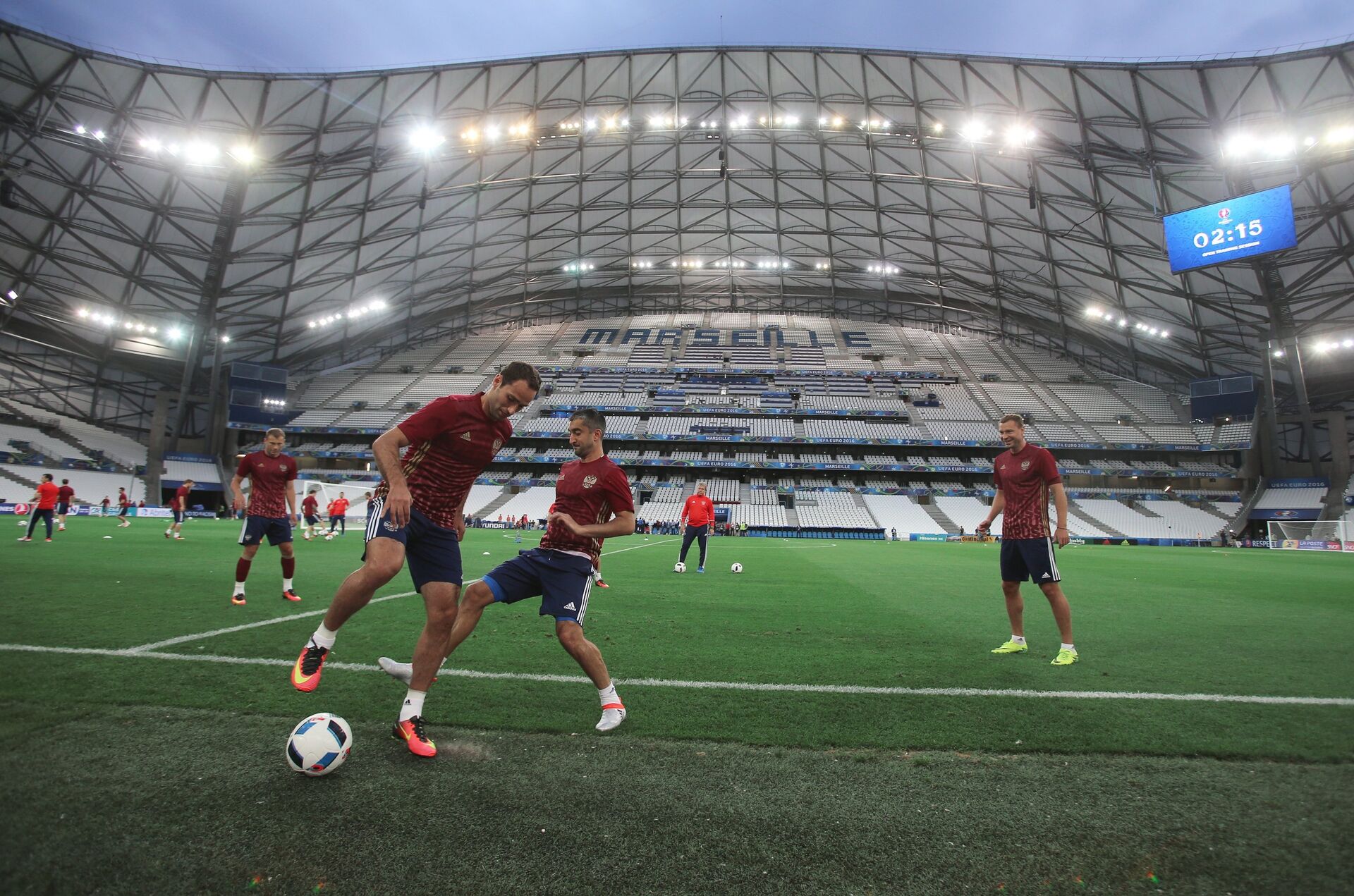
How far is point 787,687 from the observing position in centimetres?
450

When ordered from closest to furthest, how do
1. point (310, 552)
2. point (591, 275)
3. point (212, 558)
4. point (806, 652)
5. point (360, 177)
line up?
1. point (806, 652)
2. point (212, 558)
3. point (310, 552)
4. point (360, 177)
5. point (591, 275)

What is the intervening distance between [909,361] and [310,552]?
170 ft

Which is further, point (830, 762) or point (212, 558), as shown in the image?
point (212, 558)

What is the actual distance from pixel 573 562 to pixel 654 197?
41.3 metres

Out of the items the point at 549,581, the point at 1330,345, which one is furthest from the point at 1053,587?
the point at 1330,345

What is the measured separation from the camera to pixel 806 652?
5.72 m

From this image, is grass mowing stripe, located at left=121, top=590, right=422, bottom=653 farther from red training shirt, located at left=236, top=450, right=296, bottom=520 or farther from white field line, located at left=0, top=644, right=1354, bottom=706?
red training shirt, located at left=236, top=450, right=296, bottom=520

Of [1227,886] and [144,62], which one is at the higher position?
[144,62]

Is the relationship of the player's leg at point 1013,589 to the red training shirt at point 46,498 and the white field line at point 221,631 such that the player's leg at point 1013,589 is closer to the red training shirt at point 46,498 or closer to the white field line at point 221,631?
the white field line at point 221,631

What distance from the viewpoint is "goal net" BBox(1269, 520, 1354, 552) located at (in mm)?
30934

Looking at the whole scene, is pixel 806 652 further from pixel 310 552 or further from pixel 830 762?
pixel 310 552

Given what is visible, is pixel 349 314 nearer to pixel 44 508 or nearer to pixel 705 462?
pixel 705 462

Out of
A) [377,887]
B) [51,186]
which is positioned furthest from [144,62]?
[377,887]

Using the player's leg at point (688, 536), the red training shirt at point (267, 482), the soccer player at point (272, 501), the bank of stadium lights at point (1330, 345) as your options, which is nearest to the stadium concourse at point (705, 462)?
the soccer player at point (272, 501)
